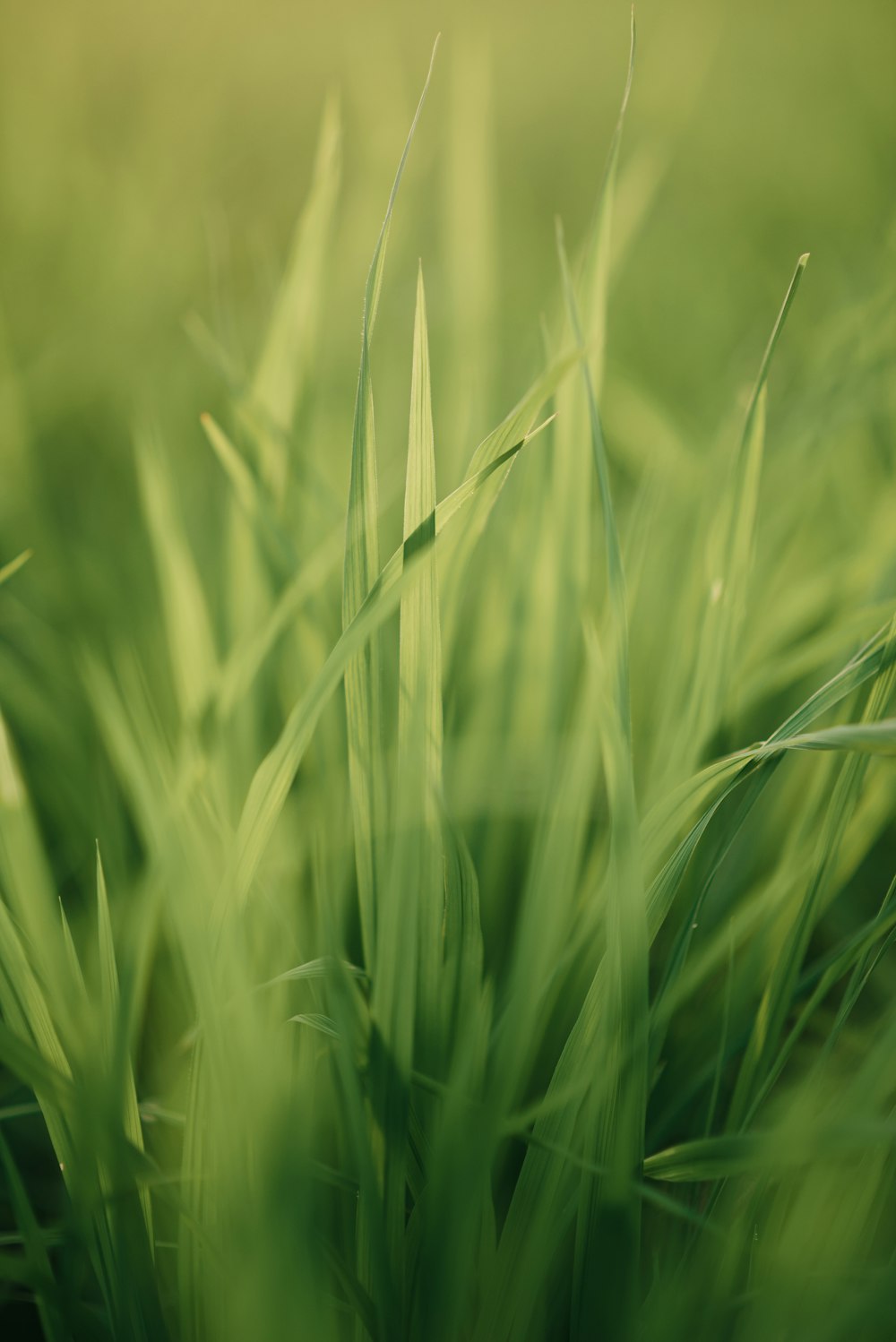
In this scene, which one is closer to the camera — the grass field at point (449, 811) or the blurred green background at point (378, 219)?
the grass field at point (449, 811)

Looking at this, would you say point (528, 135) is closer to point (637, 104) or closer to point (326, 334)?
point (637, 104)

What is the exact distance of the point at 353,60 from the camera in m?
1.04

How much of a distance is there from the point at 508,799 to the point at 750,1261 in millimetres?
167

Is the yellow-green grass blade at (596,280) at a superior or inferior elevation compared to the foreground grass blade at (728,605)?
superior

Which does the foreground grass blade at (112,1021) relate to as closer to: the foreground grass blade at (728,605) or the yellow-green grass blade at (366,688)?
the yellow-green grass blade at (366,688)

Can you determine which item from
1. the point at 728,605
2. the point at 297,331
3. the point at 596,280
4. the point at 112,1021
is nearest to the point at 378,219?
the point at 297,331

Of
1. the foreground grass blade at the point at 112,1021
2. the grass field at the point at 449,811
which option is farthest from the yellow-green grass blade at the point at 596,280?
the foreground grass blade at the point at 112,1021

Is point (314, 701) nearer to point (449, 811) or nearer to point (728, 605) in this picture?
point (449, 811)

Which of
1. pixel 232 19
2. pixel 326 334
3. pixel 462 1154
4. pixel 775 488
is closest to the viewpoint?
pixel 462 1154

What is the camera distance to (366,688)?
26cm

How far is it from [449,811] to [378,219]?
2.00ft

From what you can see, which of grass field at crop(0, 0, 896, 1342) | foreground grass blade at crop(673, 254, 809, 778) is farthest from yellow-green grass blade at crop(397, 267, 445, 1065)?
foreground grass blade at crop(673, 254, 809, 778)

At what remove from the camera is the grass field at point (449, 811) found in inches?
9.3

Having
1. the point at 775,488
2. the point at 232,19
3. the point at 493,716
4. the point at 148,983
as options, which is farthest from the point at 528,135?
the point at 148,983
